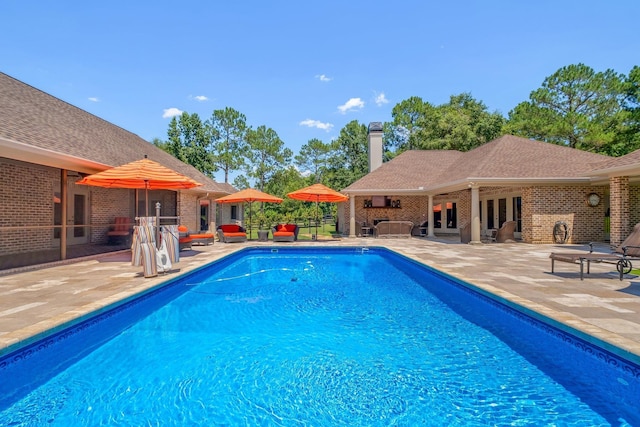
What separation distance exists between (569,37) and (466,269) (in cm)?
1485

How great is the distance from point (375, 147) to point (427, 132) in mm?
11544

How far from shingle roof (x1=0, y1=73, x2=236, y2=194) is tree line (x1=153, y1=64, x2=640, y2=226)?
20204 millimetres

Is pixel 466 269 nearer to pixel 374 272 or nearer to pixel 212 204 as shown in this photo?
pixel 374 272

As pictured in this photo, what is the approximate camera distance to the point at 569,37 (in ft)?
51.8

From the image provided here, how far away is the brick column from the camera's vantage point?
458 inches

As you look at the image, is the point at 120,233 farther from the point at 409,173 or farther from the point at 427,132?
the point at 427,132

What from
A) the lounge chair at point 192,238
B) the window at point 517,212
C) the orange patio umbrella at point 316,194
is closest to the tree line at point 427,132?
the window at point 517,212

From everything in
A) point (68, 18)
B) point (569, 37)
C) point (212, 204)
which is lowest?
point (212, 204)

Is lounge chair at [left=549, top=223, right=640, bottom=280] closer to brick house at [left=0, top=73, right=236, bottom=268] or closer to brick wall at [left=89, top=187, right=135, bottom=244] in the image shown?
brick house at [left=0, top=73, right=236, bottom=268]

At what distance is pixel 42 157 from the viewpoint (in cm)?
812

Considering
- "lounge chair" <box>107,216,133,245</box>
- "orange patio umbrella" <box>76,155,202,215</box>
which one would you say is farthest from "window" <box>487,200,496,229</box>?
"lounge chair" <box>107,216,133,245</box>

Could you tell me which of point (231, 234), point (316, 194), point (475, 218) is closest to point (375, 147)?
point (316, 194)

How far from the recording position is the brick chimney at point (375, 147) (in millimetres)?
26328

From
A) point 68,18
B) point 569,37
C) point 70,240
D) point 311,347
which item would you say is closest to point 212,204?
point 70,240
